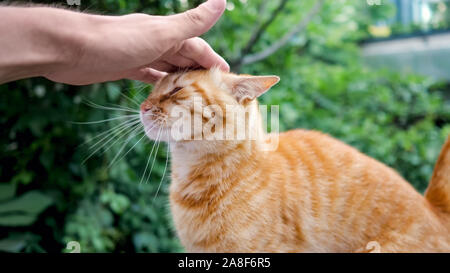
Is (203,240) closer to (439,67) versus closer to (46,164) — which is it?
(46,164)

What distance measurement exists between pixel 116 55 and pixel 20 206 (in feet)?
2.90

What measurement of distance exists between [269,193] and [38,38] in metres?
0.49

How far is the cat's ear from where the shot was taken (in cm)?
78

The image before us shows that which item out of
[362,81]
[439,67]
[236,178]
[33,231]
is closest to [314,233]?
[236,178]

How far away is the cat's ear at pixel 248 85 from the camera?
78 cm

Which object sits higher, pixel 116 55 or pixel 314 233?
pixel 116 55

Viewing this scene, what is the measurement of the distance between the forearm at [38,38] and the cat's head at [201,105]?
0.66 feet

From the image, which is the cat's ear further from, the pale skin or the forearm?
the forearm

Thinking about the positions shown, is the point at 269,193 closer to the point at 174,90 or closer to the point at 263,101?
Result: the point at 174,90

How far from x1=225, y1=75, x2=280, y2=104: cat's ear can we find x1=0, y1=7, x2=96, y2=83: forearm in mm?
300

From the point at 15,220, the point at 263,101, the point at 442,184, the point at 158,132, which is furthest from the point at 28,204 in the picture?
the point at 442,184

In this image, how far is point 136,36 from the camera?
0.68m

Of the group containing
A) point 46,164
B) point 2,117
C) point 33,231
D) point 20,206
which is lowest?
point 33,231

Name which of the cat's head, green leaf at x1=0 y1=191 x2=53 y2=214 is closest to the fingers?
the cat's head
